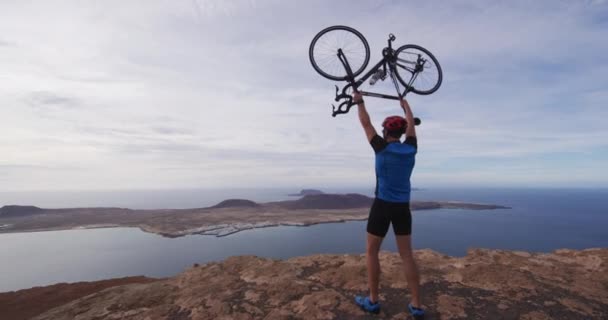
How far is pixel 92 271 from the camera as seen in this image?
221ft

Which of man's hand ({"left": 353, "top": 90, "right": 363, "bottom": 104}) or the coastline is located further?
the coastline

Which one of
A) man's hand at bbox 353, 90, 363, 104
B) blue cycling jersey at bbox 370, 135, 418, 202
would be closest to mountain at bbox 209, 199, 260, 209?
man's hand at bbox 353, 90, 363, 104

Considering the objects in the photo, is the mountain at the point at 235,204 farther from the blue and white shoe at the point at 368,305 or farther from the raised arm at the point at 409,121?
the raised arm at the point at 409,121

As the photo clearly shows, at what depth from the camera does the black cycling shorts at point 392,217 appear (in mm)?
4297

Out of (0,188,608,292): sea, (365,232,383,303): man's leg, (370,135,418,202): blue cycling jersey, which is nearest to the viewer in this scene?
(370,135,418,202): blue cycling jersey

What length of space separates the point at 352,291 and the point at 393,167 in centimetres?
333

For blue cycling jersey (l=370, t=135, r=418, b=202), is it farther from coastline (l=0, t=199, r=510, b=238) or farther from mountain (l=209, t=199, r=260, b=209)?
mountain (l=209, t=199, r=260, b=209)

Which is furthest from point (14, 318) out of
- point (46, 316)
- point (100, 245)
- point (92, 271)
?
point (100, 245)

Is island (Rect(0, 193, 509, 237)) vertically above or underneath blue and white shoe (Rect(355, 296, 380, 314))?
underneath

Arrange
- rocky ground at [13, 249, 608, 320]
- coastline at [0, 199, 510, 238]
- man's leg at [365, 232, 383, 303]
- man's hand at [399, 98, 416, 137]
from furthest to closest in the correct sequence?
1. coastline at [0, 199, 510, 238]
2. rocky ground at [13, 249, 608, 320]
3. man's hand at [399, 98, 416, 137]
4. man's leg at [365, 232, 383, 303]

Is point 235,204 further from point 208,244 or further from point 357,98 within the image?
point 357,98

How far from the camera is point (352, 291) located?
5934 millimetres

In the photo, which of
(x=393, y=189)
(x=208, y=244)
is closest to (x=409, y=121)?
(x=393, y=189)

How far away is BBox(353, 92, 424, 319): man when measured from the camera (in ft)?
13.8
